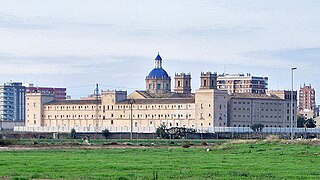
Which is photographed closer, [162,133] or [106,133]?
[162,133]

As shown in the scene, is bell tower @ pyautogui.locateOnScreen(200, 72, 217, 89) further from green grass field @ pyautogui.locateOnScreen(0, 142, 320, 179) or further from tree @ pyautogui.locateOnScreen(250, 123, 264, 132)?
green grass field @ pyautogui.locateOnScreen(0, 142, 320, 179)

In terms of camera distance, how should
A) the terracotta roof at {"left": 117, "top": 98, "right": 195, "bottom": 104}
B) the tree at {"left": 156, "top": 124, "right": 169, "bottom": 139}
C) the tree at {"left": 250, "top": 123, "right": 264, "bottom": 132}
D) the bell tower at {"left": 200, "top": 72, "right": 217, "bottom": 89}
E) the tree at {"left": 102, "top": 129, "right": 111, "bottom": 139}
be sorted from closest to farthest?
the tree at {"left": 156, "top": 124, "right": 169, "bottom": 139}
the tree at {"left": 102, "top": 129, "right": 111, "bottom": 139}
the tree at {"left": 250, "top": 123, "right": 264, "bottom": 132}
the terracotta roof at {"left": 117, "top": 98, "right": 195, "bottom": 104}
the bell tower at {"left": 200, "top": 72, "right": 217, "bottom": 89}

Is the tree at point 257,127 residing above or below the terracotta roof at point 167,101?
below

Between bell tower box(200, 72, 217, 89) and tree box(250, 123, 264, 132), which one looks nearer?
tree box(250, 123, 264, 132)

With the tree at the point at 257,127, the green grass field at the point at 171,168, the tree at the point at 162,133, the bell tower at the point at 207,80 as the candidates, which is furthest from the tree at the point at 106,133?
the green grass field at the point at 171,168

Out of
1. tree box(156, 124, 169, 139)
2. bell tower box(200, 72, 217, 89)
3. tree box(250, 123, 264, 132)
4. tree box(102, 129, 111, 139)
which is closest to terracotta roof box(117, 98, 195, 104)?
bell tower box(200, 72, 217, 89)

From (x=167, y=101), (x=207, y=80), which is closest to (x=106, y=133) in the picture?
(x=167, y=101)

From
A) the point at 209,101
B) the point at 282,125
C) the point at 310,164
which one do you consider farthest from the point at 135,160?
the point at 282,125

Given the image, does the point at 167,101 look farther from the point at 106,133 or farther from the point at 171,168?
the point at 171,168

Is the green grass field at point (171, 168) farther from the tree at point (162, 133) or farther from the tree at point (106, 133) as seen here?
the tree at point (106, 133)

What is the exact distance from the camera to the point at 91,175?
4125 cm

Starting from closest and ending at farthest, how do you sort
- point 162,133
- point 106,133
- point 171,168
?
point 171,168, point 162,133, point 106,133

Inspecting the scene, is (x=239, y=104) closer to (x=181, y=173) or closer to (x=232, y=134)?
(x=232, y=134)

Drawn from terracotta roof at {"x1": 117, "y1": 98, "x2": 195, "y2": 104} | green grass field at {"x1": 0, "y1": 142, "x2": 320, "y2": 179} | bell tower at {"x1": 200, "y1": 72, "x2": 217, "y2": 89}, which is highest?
bell tower at {"x1": 200, "y1": 72, "x2": 217, "y2": 89}
